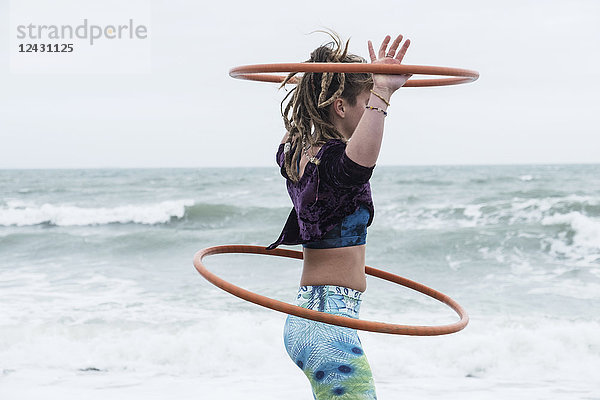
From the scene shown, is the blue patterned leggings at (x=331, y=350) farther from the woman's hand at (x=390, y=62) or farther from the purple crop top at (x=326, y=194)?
the woman's hand at (x=390, y=62)

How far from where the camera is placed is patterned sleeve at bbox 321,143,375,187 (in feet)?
7.80

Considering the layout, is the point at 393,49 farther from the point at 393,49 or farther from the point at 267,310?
the point at 267,310

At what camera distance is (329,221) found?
8.71 ft

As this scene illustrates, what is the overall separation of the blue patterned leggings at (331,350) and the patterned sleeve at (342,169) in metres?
0.46

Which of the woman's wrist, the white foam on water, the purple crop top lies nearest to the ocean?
the white foam on water

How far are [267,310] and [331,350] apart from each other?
7273 millimetres

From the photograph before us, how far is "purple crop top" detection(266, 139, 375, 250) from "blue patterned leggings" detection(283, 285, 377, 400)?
0.23m

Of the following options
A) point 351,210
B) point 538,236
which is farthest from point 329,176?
point 538,236

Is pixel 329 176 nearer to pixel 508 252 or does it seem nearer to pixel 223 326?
pixel 223 326

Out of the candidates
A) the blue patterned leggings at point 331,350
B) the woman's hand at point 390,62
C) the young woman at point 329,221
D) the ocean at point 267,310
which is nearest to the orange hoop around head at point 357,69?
the woman's hand at point 390,62

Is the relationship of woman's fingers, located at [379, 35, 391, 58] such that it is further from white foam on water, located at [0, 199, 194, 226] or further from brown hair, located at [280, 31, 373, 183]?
white foam on water, located at [0, 199, 194, 226]

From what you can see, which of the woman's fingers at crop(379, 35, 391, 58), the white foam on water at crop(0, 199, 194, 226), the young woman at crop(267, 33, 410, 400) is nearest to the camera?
the woman's fingers at crop(379, 35, 391, 58)

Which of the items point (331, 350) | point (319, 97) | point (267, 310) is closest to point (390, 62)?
point (319, 97)

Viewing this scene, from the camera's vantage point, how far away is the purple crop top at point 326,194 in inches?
97.7
